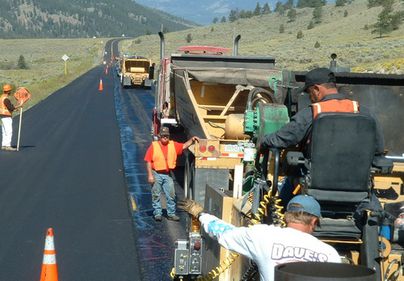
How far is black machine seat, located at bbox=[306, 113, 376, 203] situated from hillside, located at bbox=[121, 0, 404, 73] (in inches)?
679

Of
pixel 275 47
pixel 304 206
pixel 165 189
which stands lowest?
pixel 275 47

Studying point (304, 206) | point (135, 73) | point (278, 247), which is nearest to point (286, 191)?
point (304, 206)

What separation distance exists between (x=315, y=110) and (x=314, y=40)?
309 feet

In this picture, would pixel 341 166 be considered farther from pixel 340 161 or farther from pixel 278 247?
pixel 278 247

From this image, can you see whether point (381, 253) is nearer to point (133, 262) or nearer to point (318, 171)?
point (318, 171)

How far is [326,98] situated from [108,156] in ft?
47.1

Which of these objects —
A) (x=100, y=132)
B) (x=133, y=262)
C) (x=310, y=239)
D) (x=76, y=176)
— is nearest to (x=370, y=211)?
(x=310, y=239)

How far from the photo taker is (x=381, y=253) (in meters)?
5.39

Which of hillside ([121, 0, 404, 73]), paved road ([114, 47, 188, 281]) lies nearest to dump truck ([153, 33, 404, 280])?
paved road ([114, 47, 188, 281])

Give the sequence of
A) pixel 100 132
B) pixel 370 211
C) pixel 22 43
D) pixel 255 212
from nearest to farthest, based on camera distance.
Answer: pixel 370 211, pixel 255 212, pixel 100 132, pixel 22 43

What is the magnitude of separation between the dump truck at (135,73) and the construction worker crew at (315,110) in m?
41.6

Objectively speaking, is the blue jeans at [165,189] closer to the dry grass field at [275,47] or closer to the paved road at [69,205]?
the paved road at [69,205]

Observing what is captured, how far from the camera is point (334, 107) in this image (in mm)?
5582

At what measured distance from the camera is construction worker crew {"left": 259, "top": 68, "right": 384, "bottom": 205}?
5.58 meters
